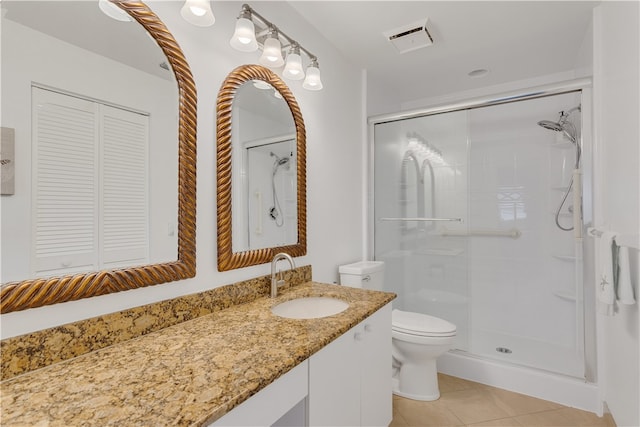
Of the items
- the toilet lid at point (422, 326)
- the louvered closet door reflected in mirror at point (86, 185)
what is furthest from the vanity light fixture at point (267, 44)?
the toilet lid at point (422, 326)

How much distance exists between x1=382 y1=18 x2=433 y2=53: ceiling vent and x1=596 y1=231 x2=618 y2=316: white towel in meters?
1.51

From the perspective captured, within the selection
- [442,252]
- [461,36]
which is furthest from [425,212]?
[461,36]

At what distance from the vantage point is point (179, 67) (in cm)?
117

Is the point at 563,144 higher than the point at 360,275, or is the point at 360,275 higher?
the point at 563,144

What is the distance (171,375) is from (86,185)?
59cm

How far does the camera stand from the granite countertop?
0.64m

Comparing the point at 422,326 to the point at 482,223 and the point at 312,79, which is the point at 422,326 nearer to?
the point at 482,223

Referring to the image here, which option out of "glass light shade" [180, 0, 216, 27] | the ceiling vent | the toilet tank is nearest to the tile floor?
the toilet tank

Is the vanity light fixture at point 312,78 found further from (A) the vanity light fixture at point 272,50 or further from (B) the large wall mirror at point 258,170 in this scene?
(A) the vanity light fixture at point 272,50

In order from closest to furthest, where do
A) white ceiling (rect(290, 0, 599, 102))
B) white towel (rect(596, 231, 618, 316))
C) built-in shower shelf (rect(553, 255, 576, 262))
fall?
white towel (rect(596, 231, 618, 316))
white ceiling (rect(290, 0, 599, 102))
built-in shower shelf (rect(553, 255, 576, 262))

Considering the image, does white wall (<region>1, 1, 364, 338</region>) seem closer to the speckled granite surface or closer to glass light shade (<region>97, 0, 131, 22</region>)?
the speckled granite surface

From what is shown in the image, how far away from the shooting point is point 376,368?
4.77 ft

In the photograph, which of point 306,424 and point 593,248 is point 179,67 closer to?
point 306,424

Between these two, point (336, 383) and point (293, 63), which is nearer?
point (336, 383)
